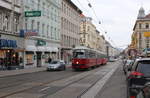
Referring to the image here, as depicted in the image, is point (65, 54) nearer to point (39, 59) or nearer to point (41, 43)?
point (39, 59)

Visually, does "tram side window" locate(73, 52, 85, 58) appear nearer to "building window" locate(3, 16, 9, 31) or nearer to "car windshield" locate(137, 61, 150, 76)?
"building window" locate(3, 16, 9, 31)

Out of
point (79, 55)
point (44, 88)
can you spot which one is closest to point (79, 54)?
point (79, 55)

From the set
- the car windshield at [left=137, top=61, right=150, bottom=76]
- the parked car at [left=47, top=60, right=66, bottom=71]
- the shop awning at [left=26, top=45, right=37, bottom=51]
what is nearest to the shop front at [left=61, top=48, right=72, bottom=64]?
the shop awning at [left=26, top=45, right=37, bottom=51]

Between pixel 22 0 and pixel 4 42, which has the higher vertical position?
pixel 22 0

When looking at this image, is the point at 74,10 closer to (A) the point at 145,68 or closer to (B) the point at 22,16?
(B) the point at 22,16

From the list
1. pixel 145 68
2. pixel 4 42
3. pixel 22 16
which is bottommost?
pixel 145 68

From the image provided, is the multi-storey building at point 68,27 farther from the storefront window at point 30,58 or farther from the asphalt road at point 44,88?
the asphalt road at point 44,88

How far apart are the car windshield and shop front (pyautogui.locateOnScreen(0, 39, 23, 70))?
24150mm

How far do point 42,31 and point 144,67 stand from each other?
37555mm

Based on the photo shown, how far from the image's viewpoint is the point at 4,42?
102ft

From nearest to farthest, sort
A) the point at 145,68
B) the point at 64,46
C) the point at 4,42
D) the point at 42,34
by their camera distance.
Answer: the point at 145,68, the point at 4,42, the point at 42,34, the point at 64,46

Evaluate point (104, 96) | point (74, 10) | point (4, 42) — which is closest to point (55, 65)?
point (4, 42)

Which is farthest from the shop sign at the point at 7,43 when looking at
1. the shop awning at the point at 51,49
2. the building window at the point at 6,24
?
the shop awning at the point at 51,49

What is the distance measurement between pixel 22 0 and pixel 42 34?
941 centimetres
